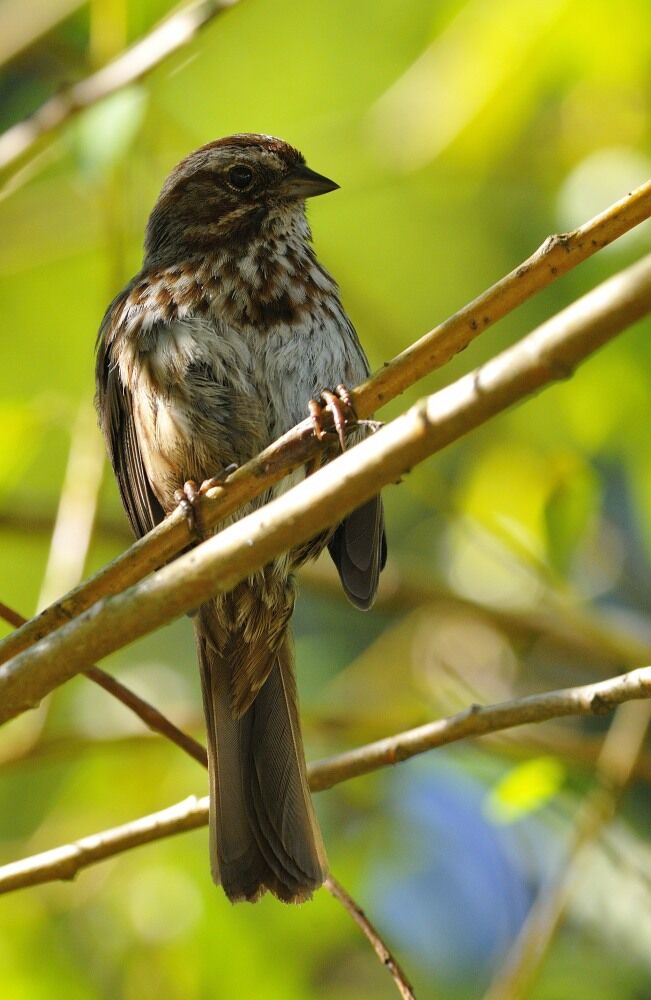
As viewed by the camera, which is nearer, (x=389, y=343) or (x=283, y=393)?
(x=283, y=393)

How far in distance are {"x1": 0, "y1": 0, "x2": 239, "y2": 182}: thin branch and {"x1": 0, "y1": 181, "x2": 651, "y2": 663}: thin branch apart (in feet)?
4.18

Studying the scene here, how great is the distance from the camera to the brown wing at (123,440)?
3.54 metres

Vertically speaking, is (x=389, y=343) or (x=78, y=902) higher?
(x=389, y=343)

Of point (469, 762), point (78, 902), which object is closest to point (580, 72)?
point (469, 762)

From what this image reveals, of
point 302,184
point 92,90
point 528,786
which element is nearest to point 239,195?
point 302,184

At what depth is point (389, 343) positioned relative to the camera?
4.20m

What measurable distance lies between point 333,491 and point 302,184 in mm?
2098

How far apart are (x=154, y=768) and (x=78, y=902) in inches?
22.6

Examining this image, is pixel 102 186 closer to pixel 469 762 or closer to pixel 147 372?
pixel 147 372

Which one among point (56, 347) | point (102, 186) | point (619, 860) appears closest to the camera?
point (619, 860)

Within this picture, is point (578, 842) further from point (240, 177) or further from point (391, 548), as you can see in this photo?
point (391, 548)

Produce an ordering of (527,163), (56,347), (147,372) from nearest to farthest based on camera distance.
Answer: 1. (147,372)
2. (527,163)
3. (56,347)

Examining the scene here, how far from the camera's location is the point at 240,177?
3859 mm

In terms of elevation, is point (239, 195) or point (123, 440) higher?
point (239, 195)
